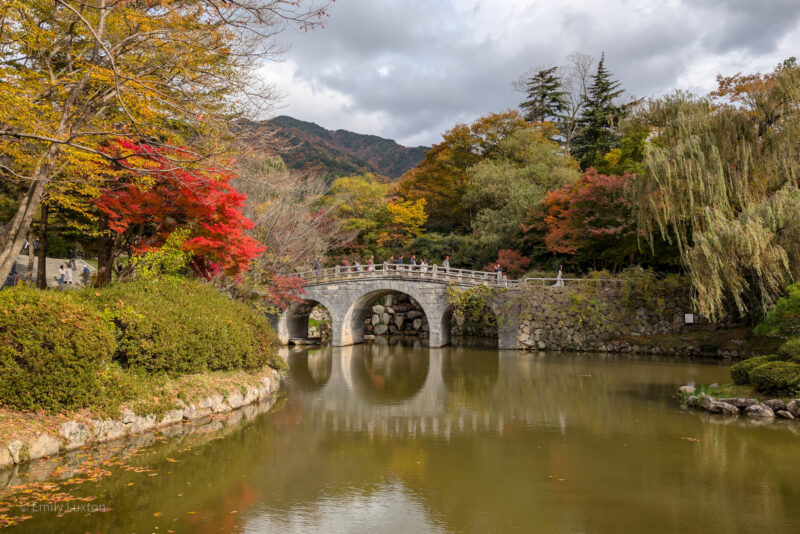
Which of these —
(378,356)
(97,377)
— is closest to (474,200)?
(378,356)

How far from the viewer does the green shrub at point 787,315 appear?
410 inches

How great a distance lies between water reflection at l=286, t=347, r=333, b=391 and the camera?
577 inches

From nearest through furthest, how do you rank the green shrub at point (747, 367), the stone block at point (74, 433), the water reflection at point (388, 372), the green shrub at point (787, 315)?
the stone block at point (74, 433) → the green shrub at point (787, 315) → the green shrub at point (747, 367) → the water reflection at point (388, 372)

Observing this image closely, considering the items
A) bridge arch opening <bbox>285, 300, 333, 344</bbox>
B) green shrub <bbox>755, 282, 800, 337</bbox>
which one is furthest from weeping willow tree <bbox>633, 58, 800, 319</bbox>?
bridge arch opening <bbox>285, 300, 333, 344</bbox>

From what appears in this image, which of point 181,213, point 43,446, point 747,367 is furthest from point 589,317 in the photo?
point 43,446

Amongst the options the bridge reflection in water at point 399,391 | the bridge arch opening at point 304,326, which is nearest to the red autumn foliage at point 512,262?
the bridge reflection in water at point 399,391

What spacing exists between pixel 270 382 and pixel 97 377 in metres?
5.11

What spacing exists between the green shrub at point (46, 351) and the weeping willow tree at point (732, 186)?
13783 millimetres

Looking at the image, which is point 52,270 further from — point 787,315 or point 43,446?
point 787,315

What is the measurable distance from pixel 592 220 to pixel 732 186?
306 inches

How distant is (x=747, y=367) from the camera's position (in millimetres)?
10898

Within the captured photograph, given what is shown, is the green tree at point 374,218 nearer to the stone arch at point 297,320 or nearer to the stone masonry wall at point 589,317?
the stone arch at point 297,320

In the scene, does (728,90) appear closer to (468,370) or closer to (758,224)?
(758,224)

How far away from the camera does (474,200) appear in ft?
98.3
